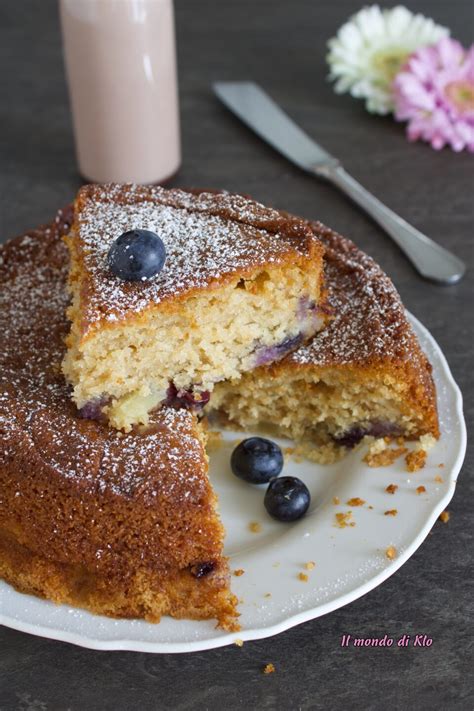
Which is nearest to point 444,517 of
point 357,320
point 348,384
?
point 348,384

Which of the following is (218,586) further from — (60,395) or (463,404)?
(463,404)

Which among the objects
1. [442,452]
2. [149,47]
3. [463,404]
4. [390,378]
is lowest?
[463,404]

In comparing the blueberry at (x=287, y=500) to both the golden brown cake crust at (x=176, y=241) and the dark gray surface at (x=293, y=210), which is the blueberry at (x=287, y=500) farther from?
the golden brown cake crust at (x=176, y=241)

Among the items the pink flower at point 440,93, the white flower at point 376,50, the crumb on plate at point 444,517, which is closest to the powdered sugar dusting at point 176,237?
the crumb on plate at point 444,517

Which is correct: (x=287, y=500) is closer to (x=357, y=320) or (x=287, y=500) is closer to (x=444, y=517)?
(x=444, y=517)

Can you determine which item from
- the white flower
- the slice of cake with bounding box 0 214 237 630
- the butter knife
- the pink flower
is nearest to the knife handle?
the butter knife

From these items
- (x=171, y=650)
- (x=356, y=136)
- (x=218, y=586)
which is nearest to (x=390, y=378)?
(x=218, y=586)
